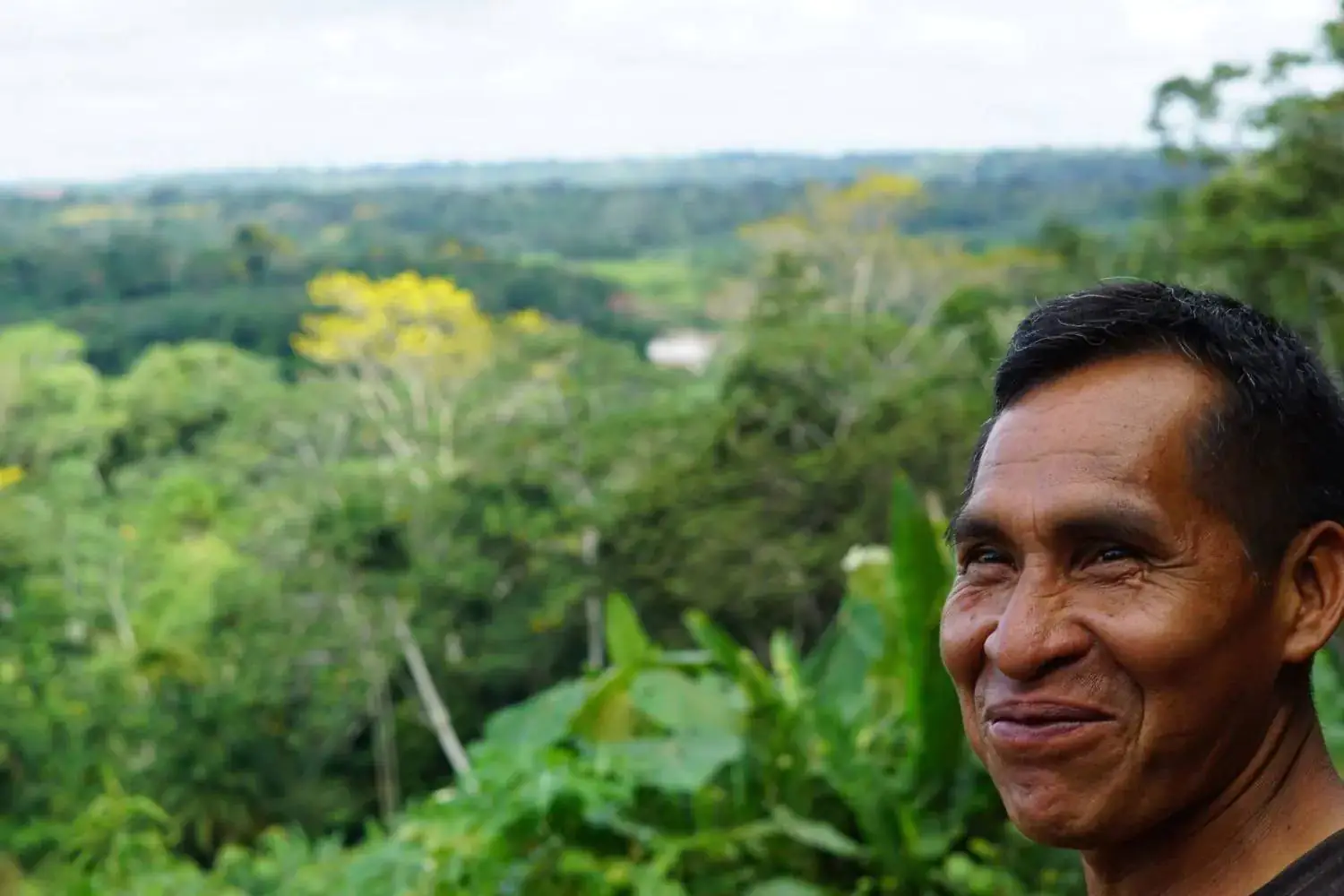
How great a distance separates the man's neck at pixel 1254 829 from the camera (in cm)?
69

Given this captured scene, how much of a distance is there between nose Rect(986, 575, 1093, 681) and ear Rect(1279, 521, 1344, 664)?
0.32 feet

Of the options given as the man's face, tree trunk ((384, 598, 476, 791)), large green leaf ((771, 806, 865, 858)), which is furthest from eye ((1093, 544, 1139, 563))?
tree trunk ((384, 598, 476, 791))

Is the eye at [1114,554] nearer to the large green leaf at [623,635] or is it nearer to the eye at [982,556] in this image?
the eye at [982,556]

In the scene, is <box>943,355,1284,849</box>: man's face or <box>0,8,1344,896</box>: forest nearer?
<box>943,355,1284,849</box>: man's face

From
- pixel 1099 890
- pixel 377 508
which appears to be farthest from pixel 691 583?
pixel 1099 890

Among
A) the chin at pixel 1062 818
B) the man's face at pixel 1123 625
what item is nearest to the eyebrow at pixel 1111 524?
the man's face at pixel 1123 625

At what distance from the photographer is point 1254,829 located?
70cm

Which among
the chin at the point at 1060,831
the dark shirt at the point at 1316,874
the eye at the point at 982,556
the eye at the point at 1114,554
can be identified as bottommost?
the dark shirt at the point at 1316,874

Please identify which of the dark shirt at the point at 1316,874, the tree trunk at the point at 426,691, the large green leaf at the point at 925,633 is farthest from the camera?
the tree trunk at the point at 426,691

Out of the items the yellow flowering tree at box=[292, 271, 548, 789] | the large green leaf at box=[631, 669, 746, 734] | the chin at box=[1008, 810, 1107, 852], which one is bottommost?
the yellow flowering tree at box=[292, 271, 548, 789]

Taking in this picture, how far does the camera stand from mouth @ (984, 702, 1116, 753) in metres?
0.68

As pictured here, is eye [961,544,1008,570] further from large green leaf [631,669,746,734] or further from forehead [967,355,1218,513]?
large green leaf [631,669,746,734]

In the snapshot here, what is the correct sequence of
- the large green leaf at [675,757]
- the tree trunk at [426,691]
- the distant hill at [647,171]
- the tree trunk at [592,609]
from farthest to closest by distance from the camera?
the distant hill at [647,171] < the tree trunk at [592,609] < the tree trunk at [426,691] < the large green leaf at [675,757]

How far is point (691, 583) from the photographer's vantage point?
11492 mm
